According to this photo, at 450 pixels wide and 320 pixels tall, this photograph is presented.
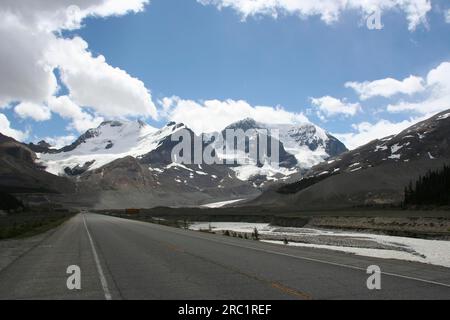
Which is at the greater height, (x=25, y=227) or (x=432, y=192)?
(x=432, y=192)

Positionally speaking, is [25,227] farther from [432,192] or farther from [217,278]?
[432,192]

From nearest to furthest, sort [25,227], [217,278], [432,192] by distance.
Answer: [217,278], [25,227], [432,192]

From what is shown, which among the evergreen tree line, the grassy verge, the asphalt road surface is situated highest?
the evergreen tree line

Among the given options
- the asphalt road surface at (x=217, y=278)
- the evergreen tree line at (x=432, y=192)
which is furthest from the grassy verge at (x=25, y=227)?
the evergreen tree line at (x=432, y=192)

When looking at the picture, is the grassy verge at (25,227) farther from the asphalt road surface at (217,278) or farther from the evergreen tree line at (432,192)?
the evergreen tree line at (432,192)

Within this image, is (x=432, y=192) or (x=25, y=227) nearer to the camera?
(x=25, y=227)

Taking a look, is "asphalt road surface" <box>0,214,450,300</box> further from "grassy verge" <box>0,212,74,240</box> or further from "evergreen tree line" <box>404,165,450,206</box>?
"evergreen tree line" <box>404,165,450,206</box>

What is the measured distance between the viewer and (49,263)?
20.2 meters

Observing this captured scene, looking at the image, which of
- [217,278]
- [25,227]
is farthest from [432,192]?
[217,278]

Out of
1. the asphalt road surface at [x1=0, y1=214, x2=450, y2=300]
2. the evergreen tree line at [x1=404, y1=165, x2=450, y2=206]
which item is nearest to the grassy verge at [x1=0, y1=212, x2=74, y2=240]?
the asphalt road surface at [x1=0, y1=214, x2=450, y2=300]

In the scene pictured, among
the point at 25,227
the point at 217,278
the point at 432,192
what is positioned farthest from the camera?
the point at 432,192
